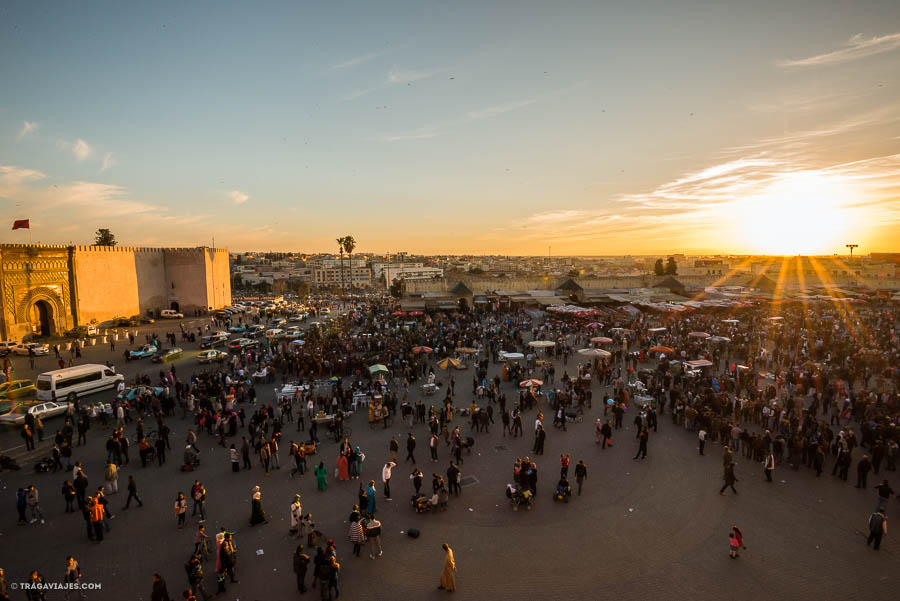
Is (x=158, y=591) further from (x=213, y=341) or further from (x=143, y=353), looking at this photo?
(x=213, y=341)

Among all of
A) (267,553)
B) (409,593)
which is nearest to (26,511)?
(267,553)

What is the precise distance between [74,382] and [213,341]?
10.8 metres

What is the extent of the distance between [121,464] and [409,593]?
9.76m

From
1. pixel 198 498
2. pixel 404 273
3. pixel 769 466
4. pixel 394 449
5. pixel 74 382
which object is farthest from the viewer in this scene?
pixel 404 273

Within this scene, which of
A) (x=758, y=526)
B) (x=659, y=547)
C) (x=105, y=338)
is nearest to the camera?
(x=659, y=547)

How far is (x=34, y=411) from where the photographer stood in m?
15.2

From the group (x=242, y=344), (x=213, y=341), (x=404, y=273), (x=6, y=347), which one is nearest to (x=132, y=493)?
(x=242, y=344)

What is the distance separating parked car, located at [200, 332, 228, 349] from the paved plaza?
16.2 meters

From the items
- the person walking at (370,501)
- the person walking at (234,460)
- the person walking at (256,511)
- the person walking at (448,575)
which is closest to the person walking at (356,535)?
the person walking at (370,501)

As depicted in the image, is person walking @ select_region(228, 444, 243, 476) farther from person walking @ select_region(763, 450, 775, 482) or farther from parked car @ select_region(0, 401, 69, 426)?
person walking @ select_region(763, 450, 775, 482)

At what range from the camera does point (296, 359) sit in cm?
2102

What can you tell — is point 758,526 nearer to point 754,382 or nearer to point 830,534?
point 830,534

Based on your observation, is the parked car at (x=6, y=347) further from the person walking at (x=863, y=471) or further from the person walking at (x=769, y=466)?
the person walking at (x=863, y=471)

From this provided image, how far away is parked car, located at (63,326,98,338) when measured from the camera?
105 feet
